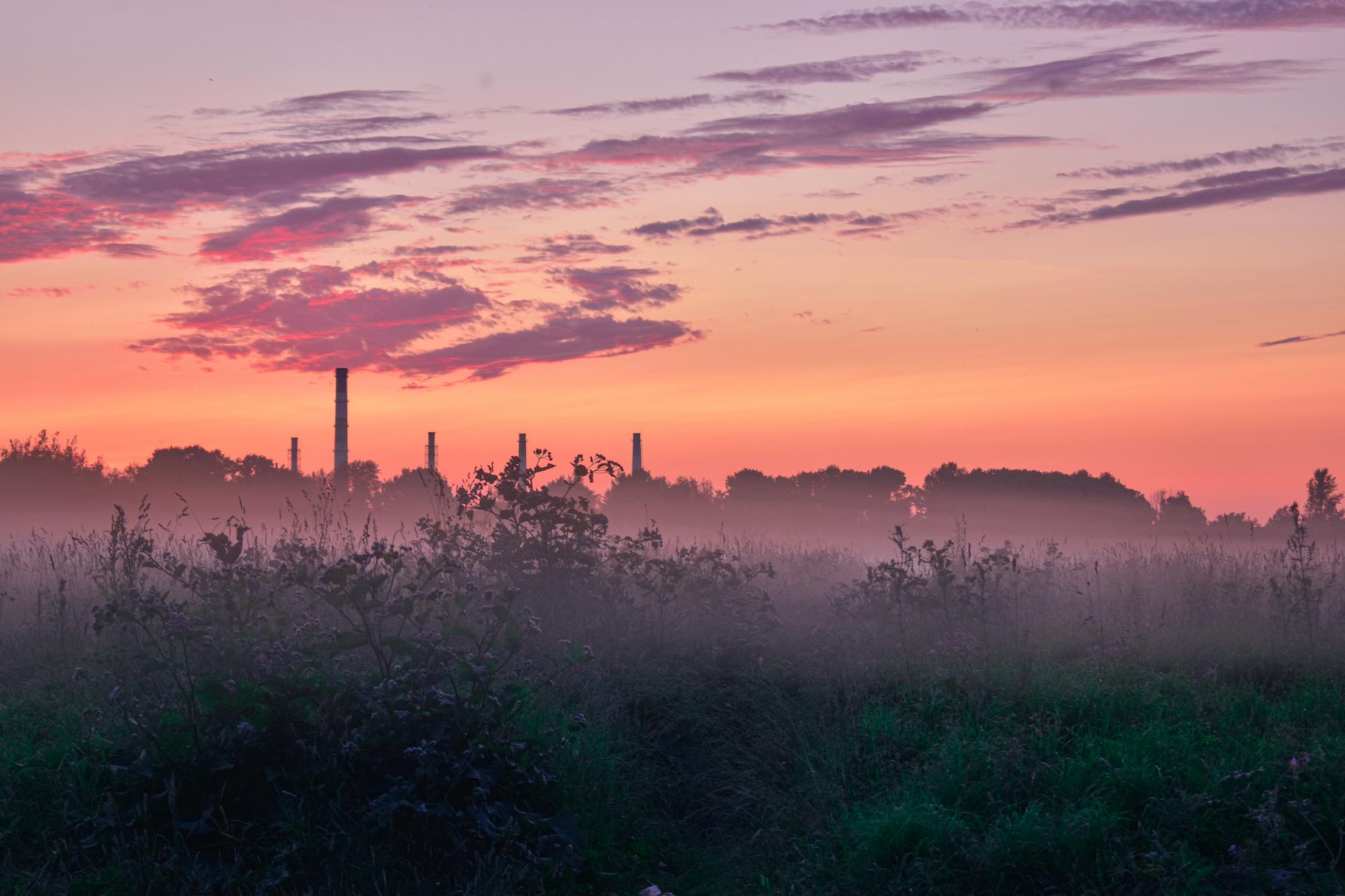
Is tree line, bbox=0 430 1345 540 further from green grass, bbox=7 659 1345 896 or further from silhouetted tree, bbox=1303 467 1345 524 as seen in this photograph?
green grass, bbox=7 659 1345 896

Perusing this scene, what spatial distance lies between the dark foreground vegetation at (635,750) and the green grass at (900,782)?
2cm

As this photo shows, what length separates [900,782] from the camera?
5.98 m

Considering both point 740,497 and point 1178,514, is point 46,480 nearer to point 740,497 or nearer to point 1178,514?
point 740,497

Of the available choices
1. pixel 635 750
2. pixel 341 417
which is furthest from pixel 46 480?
pixel 635 750

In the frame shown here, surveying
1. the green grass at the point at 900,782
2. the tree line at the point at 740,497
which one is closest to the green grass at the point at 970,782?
the green grass at the point at 900,782

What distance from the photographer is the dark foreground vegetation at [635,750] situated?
16.4 feet

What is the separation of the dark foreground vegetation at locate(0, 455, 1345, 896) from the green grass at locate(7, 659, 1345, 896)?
0.06 ft

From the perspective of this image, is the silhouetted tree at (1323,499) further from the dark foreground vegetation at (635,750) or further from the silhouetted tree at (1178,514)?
the dark foreground vegetation at (635,750)

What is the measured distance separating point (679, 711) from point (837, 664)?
1.34 metres

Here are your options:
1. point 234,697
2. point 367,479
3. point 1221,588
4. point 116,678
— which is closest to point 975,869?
point 234,697

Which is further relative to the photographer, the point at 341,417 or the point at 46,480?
the point at 46,480

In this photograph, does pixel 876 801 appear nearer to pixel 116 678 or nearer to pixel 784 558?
pixel 116 678

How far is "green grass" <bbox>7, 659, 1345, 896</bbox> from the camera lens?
4.97m

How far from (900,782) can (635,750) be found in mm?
1750
